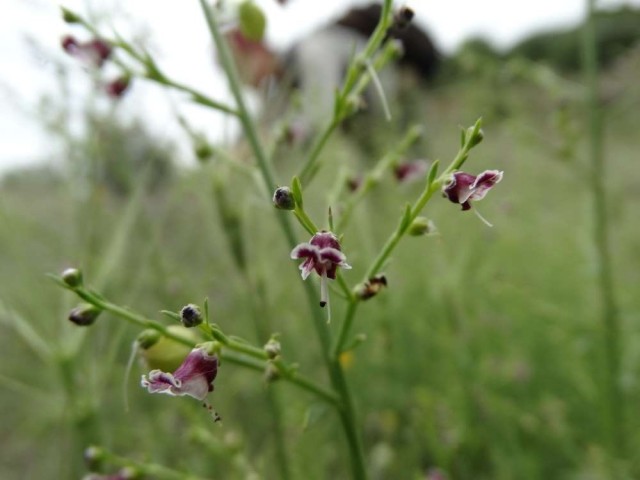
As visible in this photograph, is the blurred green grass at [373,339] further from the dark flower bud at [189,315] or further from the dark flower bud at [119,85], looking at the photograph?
the dark flower bud at [189,315]

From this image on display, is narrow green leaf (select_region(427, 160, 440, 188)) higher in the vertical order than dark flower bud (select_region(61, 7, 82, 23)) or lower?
lower

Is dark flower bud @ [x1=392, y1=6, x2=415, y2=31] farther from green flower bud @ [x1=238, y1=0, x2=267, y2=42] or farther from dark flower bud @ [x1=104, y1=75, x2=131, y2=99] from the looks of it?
dark flower bud @ [x1=104, y1=75, x2=131, y2=99]

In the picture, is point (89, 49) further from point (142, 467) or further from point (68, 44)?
point (142, 467)

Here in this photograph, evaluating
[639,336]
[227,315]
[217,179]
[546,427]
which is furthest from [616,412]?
[227,315]

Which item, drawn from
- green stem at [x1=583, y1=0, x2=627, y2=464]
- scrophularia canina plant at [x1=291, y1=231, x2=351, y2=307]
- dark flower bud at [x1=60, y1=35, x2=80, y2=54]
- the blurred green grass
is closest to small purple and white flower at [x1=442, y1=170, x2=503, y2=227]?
scrophularia canina plant at [x1=291, y1=231, x2=351, y2=307]

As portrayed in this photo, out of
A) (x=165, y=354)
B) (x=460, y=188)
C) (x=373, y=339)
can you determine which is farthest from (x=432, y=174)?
(x=373, y=339)

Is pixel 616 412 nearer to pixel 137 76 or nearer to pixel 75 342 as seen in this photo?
pixel 75 342
